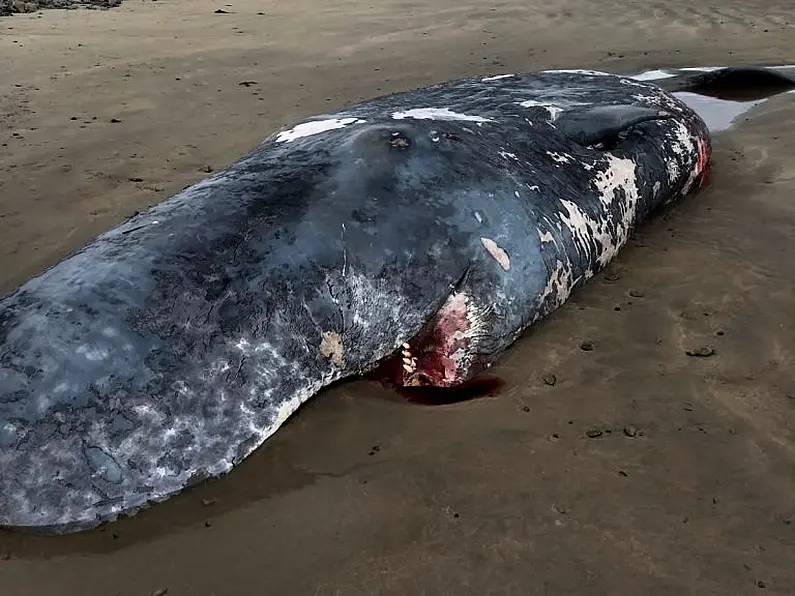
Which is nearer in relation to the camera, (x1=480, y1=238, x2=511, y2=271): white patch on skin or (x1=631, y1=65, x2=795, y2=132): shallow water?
(x1=480, y1=238, x2=511, y2=271): white patch on skin

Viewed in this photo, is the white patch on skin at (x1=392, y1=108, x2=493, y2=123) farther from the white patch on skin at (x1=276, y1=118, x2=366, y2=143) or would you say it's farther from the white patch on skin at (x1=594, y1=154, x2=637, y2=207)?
the white patch on skin at (x1=594, y1=154, x2=637, y2=207)

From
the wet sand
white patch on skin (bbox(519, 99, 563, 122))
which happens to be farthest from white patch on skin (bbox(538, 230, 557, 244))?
white patch on skin (bbox(519, 99, 563, 122))

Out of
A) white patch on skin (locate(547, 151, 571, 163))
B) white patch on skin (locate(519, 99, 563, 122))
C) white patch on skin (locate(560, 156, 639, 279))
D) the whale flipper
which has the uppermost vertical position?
white patch on skin (locate(519, 99, 563, 122))

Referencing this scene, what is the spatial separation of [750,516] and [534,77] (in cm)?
305

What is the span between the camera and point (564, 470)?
8.36 feet

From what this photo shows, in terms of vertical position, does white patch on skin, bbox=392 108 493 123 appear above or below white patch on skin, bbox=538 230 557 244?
above

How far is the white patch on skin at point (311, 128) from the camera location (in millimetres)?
3354

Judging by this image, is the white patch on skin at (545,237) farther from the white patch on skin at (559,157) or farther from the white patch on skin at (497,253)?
the white patch on skin at (559,157)

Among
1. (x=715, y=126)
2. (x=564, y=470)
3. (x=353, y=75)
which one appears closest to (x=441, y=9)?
(x=353, y=75)

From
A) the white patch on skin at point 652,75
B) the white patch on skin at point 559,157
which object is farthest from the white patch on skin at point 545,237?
the white patch on skin at point 652,75

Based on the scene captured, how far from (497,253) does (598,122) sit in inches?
48.2

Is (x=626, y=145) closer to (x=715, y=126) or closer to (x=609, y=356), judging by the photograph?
(x=609, y=356)

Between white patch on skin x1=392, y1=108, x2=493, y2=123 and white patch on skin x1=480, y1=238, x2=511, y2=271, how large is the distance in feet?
2.50

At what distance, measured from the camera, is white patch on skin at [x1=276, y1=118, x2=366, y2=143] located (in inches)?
132
